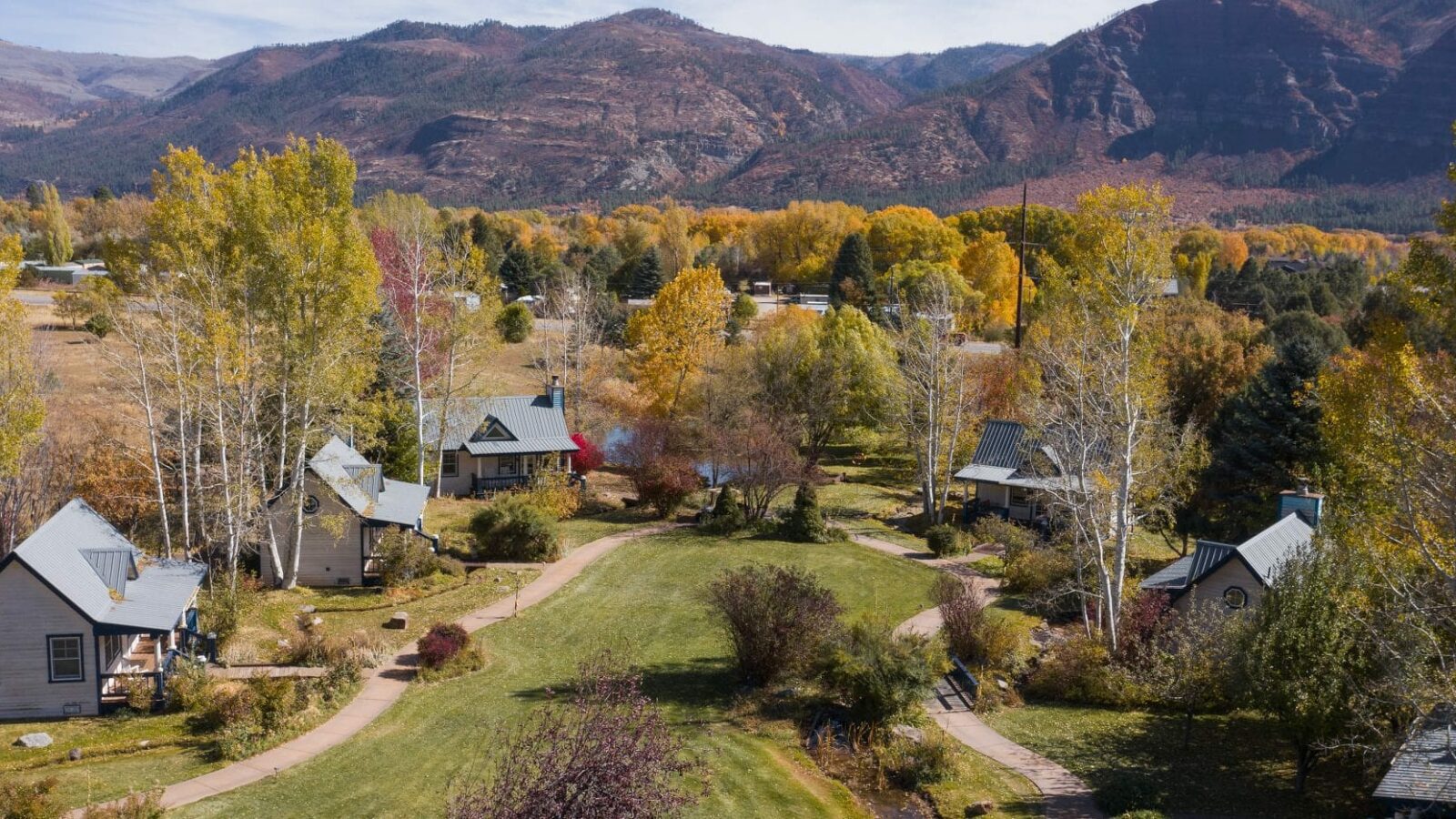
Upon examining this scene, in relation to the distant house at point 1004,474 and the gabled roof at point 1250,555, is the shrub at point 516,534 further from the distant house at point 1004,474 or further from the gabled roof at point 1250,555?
the gabled roof at point 1250,555

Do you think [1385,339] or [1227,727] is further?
[1227,727]

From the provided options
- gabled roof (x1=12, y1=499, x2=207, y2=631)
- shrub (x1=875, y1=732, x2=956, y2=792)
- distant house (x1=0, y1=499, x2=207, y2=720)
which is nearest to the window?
distant house (x1=0, y1=499, x2=207, y2=720)

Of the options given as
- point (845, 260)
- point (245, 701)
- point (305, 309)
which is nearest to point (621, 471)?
point (305, 309)

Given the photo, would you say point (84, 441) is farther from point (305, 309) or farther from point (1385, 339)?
point (1385, 339)

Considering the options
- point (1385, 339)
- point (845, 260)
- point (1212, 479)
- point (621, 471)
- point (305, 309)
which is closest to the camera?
point (1385, 339)

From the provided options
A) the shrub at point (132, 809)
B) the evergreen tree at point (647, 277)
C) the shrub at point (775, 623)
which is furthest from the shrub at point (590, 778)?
the evergreen tree at point (647, 277)

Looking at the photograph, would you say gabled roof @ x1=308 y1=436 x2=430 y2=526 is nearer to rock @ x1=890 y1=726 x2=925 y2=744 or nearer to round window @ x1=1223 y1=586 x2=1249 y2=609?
rock @ x1=890 y1=726 x2=925 y2=744

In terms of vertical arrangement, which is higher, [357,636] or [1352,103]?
[1352,103]
